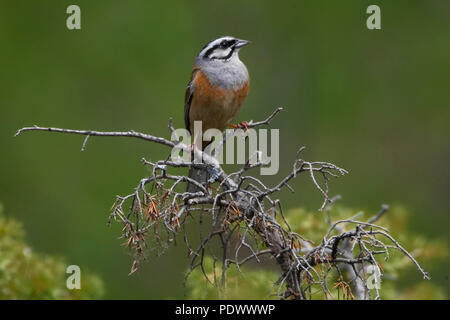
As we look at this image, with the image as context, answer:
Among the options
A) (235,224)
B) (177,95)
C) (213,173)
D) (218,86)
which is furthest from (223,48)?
(177,95)

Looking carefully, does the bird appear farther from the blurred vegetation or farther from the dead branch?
the dead branch

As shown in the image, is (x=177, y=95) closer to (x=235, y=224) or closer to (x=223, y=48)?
(x=223, y=48)

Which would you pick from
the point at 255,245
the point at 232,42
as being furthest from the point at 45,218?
the point at 255,245

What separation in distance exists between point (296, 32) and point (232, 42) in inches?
151

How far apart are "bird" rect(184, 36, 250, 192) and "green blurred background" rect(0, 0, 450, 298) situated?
2.49 meters

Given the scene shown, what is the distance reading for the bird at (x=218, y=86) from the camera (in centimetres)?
511

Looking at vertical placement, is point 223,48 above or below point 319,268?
above

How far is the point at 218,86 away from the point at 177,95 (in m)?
3.29

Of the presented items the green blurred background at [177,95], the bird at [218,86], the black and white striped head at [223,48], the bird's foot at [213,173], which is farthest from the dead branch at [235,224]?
the green blurred background at [177,95]

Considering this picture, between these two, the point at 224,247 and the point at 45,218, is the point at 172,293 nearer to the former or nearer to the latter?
the point at 45,218

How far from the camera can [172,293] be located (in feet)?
24.2

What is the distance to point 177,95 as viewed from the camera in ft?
27.5

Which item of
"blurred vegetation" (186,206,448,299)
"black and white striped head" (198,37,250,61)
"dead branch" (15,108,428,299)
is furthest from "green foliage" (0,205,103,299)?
"black and white striped head" (198,37,250,61)

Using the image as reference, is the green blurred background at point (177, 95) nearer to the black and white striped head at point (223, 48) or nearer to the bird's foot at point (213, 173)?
the black and white striped head at point (223, 48)
